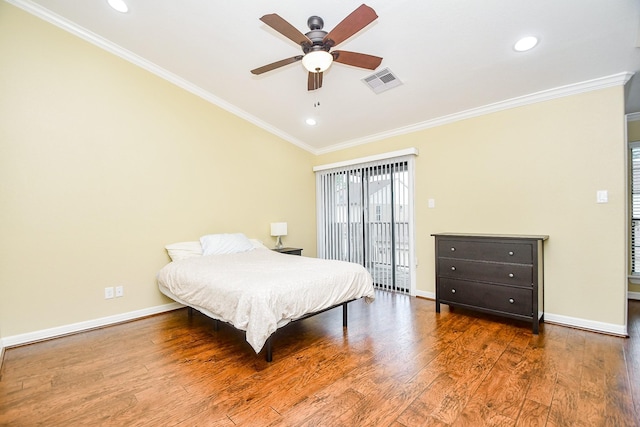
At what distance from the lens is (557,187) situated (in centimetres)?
302

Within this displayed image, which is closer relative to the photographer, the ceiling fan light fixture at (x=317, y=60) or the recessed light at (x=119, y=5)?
the ceiling fan light fixture at (x=317, y=60)

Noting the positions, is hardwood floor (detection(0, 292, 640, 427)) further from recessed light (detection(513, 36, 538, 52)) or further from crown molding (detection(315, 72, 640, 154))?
recessed light (detection(513, 36, 538, 52))

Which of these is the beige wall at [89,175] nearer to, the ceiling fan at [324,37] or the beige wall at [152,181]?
the beige wall at [152,181]

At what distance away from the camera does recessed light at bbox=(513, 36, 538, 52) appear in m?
2.38

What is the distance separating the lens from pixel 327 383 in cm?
195

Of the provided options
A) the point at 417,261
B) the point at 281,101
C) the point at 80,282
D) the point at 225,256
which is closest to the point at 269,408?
the point at 225,256

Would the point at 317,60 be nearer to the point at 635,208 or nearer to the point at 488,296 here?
the point at 488,296

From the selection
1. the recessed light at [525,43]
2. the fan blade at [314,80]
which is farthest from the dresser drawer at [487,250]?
the fan blade at [314,80]

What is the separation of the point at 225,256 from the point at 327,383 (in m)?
2.05

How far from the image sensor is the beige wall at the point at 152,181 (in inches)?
105

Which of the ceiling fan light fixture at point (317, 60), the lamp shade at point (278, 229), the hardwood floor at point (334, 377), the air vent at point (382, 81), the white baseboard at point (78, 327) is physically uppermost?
the air vent at point (382, 81)

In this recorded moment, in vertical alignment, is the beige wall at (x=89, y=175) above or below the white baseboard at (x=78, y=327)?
above

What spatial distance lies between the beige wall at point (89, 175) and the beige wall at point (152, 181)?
0.01 metres

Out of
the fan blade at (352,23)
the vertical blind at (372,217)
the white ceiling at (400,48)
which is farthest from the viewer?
the vertical blind at (372,217)
